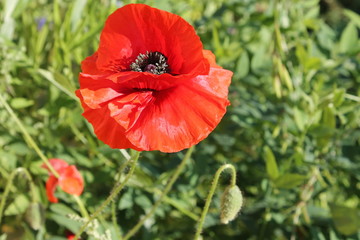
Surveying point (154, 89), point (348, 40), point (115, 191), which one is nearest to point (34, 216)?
point (115, 191)

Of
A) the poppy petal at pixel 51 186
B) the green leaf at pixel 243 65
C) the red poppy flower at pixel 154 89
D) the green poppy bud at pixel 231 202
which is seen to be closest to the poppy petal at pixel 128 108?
the red poppy flower at pixel 154 89

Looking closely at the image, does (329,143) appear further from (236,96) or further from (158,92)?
(158,92)

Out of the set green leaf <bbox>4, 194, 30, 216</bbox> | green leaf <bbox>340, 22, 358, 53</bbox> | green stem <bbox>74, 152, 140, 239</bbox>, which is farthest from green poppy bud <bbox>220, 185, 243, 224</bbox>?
green leaf <bbox>340, 22, 358, 53</bbox>

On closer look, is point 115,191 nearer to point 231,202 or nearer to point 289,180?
point 231,202

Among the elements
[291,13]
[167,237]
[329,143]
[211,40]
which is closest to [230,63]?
[211,40]

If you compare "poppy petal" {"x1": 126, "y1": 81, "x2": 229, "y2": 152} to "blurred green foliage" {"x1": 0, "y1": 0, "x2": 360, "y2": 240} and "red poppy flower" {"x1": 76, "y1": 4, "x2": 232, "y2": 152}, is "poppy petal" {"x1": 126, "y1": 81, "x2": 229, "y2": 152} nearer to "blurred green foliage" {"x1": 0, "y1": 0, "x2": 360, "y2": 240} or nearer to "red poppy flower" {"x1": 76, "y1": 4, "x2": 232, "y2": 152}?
"red poppy flower" {"x1": 76, "y1": 4, "x2": 232, "y2": 152}

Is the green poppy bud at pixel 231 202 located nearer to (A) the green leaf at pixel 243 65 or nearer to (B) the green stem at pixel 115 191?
(B) the green stem at pixel 115 191
